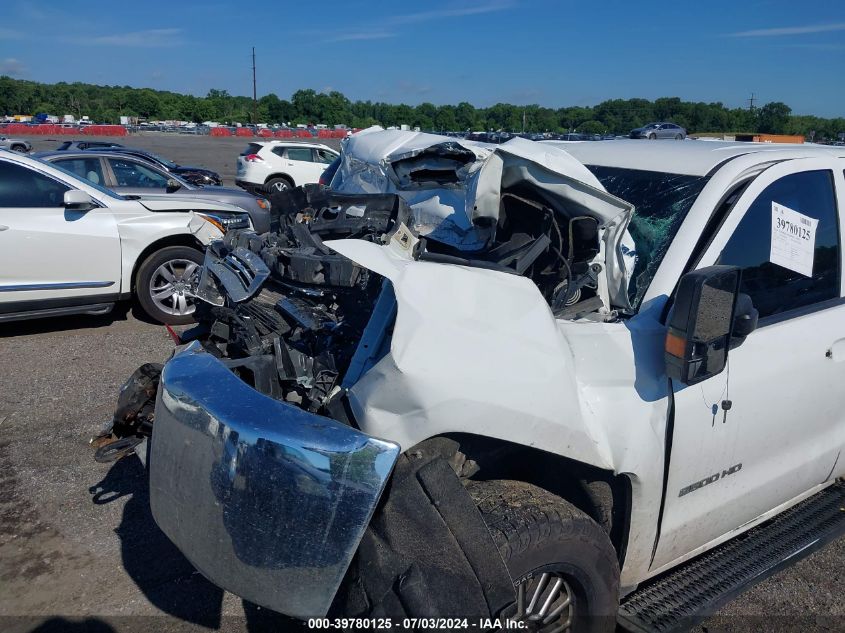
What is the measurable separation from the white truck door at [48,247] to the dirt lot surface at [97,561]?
1.57m

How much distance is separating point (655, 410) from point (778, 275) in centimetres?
97

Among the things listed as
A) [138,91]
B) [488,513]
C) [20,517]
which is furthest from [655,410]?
[138,91]

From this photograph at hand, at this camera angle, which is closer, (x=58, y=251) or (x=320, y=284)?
(x=320, y=284)

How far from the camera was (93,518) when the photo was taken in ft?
12.6

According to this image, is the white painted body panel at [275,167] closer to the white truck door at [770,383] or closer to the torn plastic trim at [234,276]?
the torn plastic trim at [234,276]

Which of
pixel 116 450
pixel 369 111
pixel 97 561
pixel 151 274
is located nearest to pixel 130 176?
pixel 151 274

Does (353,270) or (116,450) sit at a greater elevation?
(353,270)

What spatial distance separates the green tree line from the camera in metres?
18.5

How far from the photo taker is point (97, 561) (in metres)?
3.46

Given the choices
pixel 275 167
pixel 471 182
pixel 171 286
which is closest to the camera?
pixel 471 182

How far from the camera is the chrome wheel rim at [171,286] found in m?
7.32

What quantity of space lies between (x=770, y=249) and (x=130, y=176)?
948 centimetres

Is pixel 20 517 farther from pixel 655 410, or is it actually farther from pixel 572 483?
pixel 655 410

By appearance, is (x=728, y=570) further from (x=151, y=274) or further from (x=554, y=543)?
(x=151, y=274)
